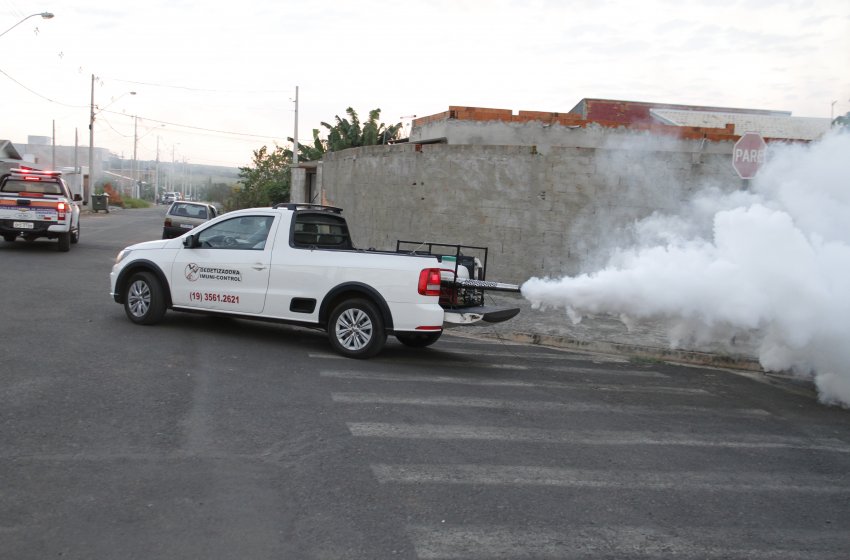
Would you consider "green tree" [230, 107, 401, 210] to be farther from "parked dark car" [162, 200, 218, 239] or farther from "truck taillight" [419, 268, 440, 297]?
"truck taillight" [419, 268, 440, 297]

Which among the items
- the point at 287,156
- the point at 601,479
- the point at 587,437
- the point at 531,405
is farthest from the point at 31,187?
the point at 287,156

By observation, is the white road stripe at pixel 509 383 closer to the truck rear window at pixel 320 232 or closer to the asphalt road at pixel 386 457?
the asphalt road at pixel 386 457

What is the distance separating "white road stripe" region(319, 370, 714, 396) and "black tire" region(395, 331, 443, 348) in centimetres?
124

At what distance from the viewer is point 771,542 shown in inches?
179

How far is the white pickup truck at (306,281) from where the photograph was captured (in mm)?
8906

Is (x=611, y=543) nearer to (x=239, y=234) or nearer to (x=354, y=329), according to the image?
(x=354, y=329)

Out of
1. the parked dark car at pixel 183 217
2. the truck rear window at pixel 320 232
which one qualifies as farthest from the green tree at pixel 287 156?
the truck rear window at pixel 320 232

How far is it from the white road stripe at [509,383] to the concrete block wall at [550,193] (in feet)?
21.0

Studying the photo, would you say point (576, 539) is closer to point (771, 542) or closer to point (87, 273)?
point (771, 542)

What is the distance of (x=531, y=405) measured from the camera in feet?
24.7

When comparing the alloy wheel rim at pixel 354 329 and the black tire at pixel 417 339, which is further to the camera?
the black tire at pixel 417 339

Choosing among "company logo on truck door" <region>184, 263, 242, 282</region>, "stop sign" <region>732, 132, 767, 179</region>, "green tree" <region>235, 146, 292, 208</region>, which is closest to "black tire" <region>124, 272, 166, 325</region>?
"company logo on truck door" <region>184, 263, 242, 282</region>

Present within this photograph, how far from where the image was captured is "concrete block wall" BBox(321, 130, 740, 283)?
48.9ft

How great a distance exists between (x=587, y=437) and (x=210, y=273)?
5547 mm
